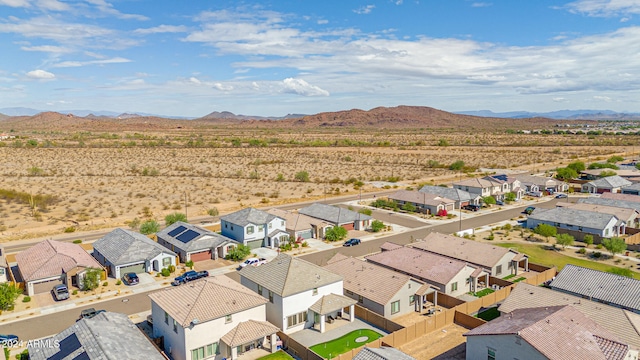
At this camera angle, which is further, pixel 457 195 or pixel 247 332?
pixel 457 195

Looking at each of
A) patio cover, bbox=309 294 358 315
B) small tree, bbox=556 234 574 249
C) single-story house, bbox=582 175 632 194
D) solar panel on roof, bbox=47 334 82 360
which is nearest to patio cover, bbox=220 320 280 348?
patio cover, bbox=309 294 358 315

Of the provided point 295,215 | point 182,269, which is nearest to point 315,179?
point 295,215

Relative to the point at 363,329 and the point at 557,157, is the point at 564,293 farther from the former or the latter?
the point at 557,157

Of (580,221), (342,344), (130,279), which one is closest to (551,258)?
(580,221)

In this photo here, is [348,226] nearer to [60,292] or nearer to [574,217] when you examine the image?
[574,217]

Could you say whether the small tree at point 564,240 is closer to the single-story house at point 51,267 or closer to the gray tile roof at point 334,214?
the gray tile roof at point 334,214

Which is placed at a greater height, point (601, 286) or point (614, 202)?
point (614, 202)

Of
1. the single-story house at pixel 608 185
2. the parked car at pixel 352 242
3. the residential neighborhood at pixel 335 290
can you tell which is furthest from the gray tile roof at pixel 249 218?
the single-story house at pixel 608 185
